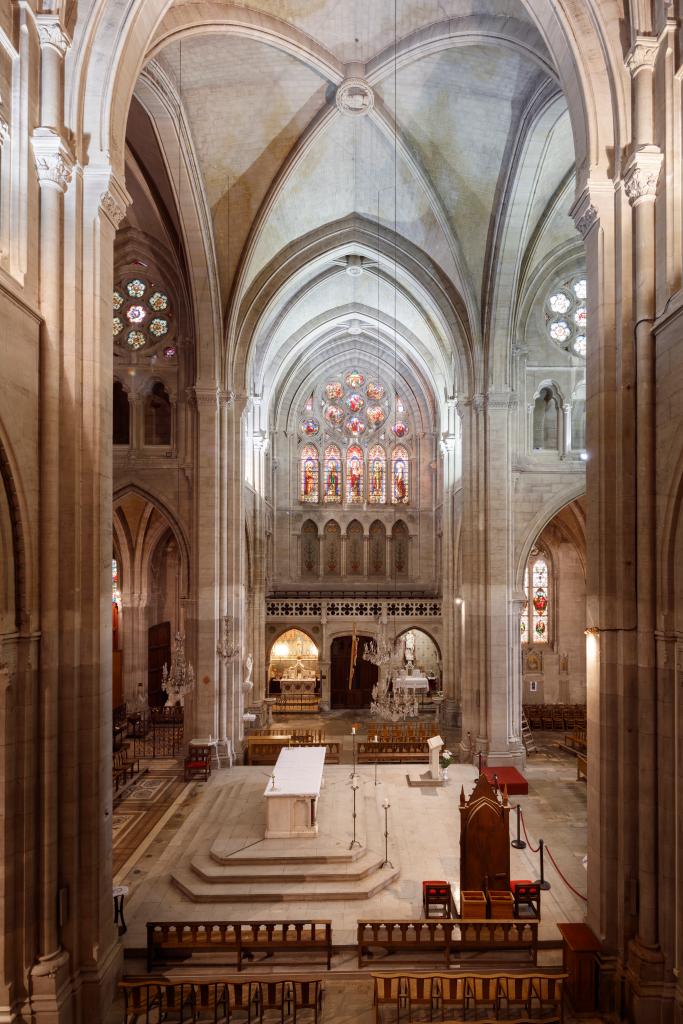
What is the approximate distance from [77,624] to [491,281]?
51.3 feet

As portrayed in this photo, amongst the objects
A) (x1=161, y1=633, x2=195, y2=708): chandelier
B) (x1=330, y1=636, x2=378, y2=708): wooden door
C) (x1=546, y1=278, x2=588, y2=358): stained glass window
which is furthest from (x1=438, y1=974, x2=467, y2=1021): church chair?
(x1=330, y1=636, x2=378, y2=708): wooden door

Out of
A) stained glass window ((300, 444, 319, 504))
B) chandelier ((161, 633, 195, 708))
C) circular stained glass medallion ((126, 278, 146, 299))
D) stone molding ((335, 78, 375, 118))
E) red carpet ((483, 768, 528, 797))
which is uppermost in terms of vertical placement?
stone molding ((335, 78, 375, 118))

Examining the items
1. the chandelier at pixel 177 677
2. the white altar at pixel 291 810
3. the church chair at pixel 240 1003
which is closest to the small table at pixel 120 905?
→ the church chair at pixel 240 1003

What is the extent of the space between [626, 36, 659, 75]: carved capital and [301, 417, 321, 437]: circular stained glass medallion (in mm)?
28287

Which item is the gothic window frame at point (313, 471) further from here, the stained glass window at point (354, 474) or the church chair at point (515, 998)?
the church chair at point (515, 998)

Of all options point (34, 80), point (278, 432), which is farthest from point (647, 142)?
point (278, 432)

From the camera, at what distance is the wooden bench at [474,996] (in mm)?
9023

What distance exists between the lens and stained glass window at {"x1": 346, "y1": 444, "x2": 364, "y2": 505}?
37.3m

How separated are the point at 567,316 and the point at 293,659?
21.3 m

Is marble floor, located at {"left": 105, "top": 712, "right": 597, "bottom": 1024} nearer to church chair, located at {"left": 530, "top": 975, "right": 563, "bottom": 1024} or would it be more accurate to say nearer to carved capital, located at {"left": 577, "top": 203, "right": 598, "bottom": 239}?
church chair, located at {"left": 530, "top": 975, "right": 563, "bottom": 1024}

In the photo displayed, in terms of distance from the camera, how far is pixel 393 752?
22094mm

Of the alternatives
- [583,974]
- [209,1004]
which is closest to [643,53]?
[583,974]

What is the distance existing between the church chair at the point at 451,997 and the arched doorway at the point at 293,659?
2515 centimetres

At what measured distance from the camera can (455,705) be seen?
2772 centimetres
